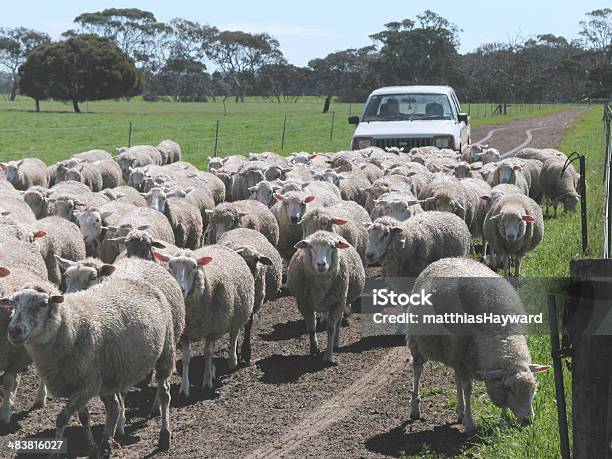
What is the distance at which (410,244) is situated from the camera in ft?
29.3

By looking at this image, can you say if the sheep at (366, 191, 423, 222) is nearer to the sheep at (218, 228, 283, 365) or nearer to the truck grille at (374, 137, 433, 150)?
the sheep at (218, 228, 283, 365)

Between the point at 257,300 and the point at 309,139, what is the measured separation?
86.4 ft

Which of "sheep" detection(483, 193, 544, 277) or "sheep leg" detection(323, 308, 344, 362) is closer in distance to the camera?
"sheep leg" detection(323, 308, 344, 362)

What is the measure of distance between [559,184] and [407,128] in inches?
149

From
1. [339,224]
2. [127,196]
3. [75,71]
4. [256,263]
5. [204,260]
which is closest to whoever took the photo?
[204,260]

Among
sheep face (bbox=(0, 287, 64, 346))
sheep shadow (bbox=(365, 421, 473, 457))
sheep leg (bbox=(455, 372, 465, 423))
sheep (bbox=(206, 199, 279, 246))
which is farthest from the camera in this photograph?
sheep (bbox=(206, 199, 279, 246))

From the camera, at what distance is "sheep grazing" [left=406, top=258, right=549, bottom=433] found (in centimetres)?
566

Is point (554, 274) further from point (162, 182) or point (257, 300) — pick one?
point (162, 182)

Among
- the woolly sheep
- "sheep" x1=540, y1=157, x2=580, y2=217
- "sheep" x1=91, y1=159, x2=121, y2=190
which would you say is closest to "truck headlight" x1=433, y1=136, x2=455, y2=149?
"sheep" x1=540, y1=157, x2=580, y2=217

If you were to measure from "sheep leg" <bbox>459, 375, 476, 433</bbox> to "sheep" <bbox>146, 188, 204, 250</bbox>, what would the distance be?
19.7ft

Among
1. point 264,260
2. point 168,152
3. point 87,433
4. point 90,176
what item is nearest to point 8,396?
point 87,433

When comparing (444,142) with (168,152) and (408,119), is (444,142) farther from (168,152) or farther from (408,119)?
(168,152)

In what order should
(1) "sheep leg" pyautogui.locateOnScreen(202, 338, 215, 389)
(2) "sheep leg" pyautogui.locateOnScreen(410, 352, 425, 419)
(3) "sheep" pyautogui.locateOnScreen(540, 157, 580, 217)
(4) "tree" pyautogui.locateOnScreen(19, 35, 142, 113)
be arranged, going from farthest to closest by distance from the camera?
(4) "tree" pyautogui.locateOnScreen(19, 35, 142, 113)
(3) "sheep" pyautogui.locateOnScreen(540, 157, 580, 217)
(1) "sheep leg" pyautogui.locateOnScreen(202, 338, 215, 389)
(2) "sheep leg" pyautogui.locateOnScreen(410, 352, 425, 419)

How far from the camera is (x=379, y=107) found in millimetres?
18422
